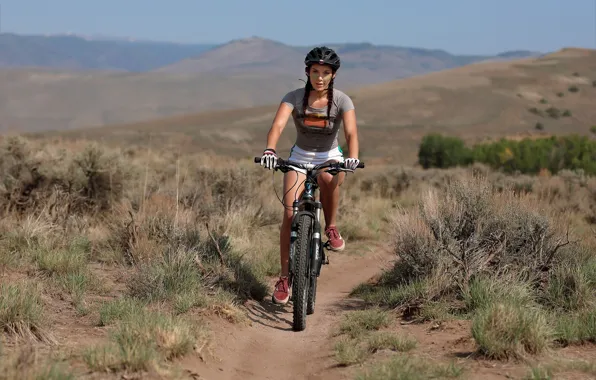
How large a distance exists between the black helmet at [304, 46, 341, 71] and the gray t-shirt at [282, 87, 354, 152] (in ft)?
0.85

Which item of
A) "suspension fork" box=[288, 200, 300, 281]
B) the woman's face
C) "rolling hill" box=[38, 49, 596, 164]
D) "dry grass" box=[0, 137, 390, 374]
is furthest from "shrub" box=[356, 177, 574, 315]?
"rolling hill" box=[38, 49, 596, 164]

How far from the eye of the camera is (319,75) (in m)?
6.76

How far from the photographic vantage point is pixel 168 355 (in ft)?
15.6

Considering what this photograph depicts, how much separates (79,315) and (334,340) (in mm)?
1955

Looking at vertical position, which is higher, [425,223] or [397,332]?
[425,223]

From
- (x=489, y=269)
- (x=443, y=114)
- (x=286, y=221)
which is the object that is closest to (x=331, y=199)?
(x=286, y=221)

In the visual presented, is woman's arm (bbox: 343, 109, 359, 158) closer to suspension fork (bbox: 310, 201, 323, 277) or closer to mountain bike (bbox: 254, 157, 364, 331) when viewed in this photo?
mountain bike (bbox: 254, 157, 364, 331)

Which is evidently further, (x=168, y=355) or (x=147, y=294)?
(x=147, y=294)

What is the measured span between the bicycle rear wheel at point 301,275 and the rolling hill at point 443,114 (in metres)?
39.8

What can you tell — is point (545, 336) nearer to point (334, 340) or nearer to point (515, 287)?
point (515, 287)

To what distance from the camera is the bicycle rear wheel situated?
632cm

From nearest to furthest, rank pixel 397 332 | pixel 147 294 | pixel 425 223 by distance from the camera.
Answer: pixel 397 332 < pixel 147 294 < pixel 425 223

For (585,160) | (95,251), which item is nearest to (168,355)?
(95,251)

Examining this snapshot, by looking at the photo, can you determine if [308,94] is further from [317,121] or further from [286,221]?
[286,221]
